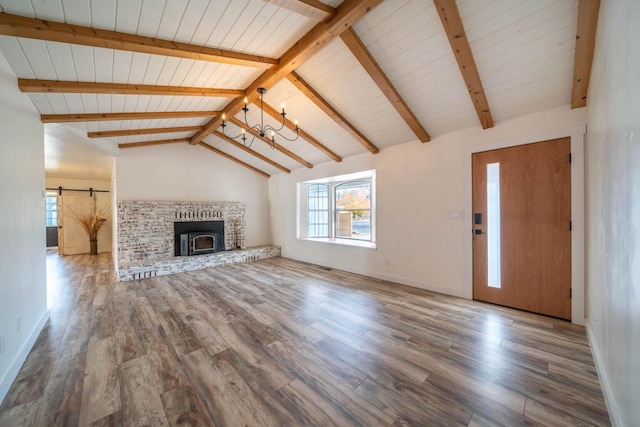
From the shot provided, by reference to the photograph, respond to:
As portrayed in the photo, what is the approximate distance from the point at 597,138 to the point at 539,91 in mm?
867

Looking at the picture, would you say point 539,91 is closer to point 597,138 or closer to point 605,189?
point 597,138

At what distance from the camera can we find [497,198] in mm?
3082

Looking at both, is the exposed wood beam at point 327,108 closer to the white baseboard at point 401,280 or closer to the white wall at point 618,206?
the white baseboard at point 401,280

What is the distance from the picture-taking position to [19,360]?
75.2 inches

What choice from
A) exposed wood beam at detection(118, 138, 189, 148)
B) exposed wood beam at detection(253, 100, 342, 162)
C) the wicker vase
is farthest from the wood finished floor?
the wicker vase

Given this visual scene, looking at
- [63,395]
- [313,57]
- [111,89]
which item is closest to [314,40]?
[313,57]

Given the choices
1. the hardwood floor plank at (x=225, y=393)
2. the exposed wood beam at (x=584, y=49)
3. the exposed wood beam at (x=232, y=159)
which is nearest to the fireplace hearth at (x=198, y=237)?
the exposed wood beam at (x=232, y=159)

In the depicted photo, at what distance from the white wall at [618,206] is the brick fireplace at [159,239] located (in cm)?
582

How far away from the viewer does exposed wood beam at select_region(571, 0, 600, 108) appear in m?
1.72

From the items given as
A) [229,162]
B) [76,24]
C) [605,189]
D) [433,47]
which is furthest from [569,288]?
[229,162]

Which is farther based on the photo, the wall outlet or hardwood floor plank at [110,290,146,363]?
the wall outlet

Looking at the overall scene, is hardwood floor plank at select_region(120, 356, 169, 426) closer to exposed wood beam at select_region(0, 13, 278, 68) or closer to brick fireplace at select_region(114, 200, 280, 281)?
exposed wood beam at select_region(0, 13, 278, 68)

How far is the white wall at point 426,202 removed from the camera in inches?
119

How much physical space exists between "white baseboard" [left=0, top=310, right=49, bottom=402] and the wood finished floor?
0.04 meters
